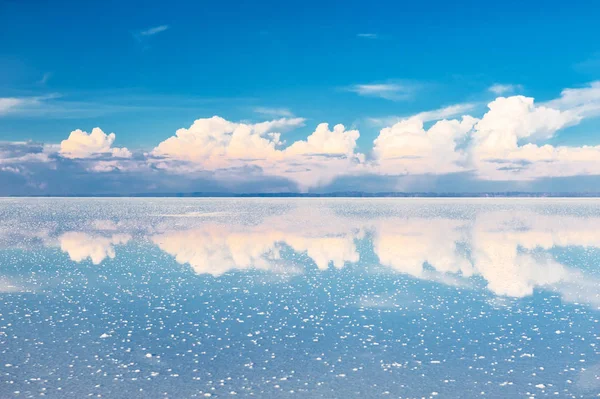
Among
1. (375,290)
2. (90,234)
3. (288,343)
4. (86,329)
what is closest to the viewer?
(288,343)

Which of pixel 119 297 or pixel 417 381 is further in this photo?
pixel 119 297

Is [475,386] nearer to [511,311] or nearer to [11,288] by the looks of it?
[511,311]

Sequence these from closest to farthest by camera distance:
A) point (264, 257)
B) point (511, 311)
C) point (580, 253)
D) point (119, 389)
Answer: point (119, 389) < point (511, 311) < point (264, 257) < point (580, 253)

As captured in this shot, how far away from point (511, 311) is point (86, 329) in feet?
54.2

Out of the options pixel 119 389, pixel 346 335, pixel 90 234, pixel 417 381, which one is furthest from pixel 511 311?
pixel 90 234

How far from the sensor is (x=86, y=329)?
59.2 feet

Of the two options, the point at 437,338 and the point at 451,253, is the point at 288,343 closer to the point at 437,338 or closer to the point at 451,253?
the point at 437,338

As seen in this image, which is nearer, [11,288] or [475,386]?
[475,386]

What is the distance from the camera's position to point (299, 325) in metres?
18.7

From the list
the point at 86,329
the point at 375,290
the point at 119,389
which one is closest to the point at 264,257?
the point at 375,290

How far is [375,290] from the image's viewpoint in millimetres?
25047

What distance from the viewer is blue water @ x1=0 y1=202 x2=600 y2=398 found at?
43.0 ft

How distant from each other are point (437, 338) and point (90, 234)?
4495cm

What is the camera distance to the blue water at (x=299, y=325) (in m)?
13.1
